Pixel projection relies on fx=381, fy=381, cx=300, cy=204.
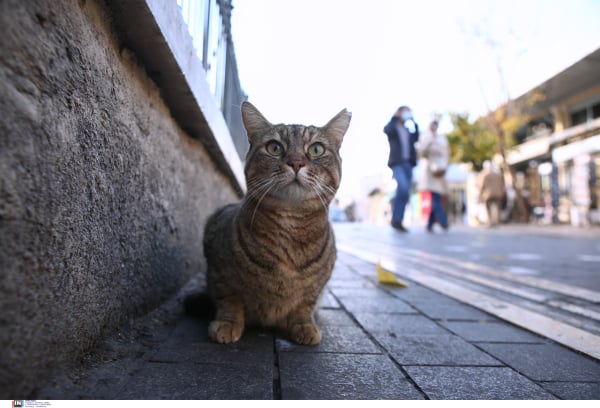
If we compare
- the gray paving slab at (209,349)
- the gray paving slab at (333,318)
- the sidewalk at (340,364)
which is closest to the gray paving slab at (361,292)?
the gray paving slab at (333,318)

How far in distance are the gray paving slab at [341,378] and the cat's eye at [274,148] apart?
38.8 inches

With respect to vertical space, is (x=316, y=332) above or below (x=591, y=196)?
below

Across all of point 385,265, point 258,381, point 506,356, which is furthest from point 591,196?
point 258,381

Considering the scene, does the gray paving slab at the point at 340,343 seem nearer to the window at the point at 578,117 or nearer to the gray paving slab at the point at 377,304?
the gray paving slab at the point at 377,304

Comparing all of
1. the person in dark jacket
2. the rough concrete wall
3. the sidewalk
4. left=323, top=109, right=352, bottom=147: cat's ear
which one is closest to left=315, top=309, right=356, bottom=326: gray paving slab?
the sidewalk

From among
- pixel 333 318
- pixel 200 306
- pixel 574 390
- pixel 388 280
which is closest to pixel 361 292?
pixel 388 280

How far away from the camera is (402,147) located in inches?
319

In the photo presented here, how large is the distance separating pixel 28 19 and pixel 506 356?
6.80 ft

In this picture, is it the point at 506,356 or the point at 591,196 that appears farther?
the point at 591,196

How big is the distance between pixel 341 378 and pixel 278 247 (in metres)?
0.67

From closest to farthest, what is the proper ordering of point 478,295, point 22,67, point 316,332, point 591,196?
1. point 22,67
2. point 316,332
3. point 478,295
4. point 591,196

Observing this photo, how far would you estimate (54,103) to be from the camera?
103cm

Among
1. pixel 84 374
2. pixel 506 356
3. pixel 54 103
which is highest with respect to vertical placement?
pixel 54 103

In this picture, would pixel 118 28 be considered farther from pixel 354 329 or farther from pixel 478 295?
pixel 478 295
